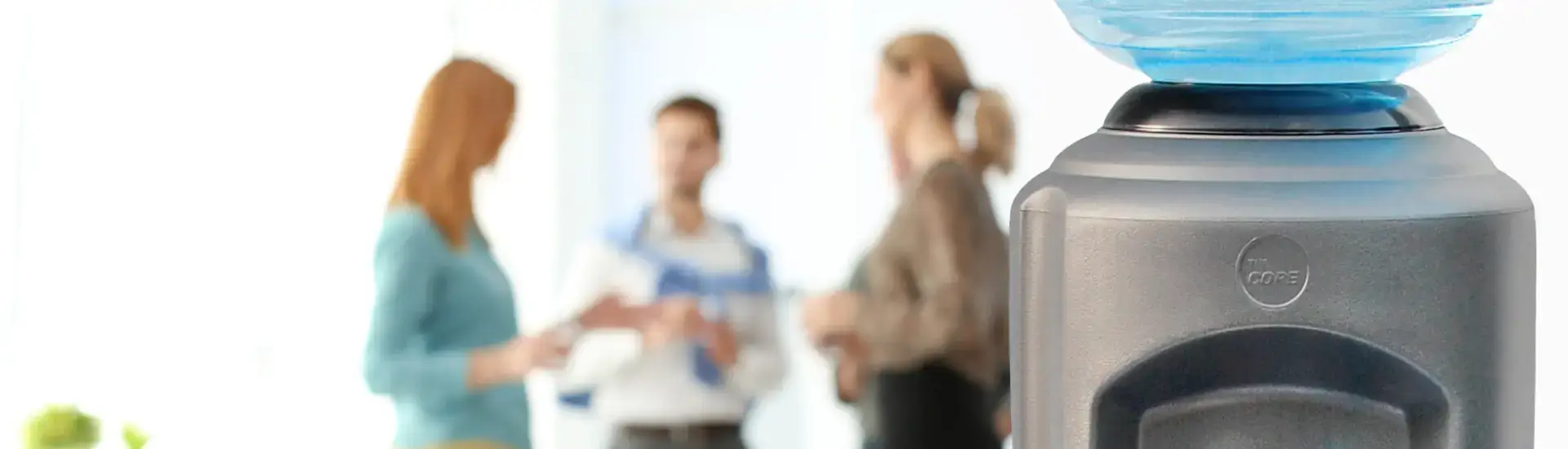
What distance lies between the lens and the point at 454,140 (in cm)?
192

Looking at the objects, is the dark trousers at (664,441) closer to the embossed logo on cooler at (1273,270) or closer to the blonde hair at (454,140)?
the blonde hair at (454,140)

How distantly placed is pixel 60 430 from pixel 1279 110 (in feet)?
→ 5.01

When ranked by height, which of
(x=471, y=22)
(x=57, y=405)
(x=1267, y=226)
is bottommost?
(x=57, y=405)

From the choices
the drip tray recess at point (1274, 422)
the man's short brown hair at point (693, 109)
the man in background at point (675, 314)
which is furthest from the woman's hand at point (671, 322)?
the drip tray recess at point (1274, 422)

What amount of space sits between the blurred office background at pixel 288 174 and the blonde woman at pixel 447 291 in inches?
7.0

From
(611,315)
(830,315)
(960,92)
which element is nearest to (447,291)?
(611,315)

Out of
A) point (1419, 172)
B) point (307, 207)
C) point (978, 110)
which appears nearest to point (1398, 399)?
point (1419, 172)

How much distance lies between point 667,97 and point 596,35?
5.2 inches

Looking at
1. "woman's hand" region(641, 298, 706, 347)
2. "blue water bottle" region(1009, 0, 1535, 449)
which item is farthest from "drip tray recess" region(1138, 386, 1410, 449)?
"woman's hand" region(641, 298, 706, 347)

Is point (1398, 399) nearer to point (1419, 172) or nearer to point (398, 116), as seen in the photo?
point (1419, 172)

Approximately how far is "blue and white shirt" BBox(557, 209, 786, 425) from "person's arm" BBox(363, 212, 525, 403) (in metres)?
0.19

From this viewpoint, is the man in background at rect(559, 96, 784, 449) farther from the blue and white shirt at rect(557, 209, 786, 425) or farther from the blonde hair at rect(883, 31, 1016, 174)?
the blonde hair at rect(883, 31, 1016, 174)

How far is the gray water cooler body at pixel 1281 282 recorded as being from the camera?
0.83m

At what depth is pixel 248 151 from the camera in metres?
2.20
